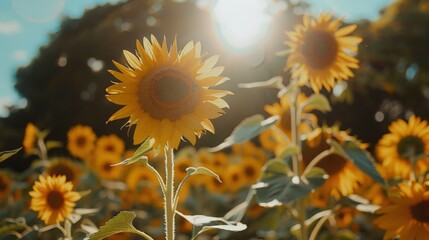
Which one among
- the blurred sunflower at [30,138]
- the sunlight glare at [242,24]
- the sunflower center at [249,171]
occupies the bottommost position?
the sunflower center at [249,171]

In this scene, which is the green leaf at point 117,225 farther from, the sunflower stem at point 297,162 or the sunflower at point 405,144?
the sunflower at point 405,144

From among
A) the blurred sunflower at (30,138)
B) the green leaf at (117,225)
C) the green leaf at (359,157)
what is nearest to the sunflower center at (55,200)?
the green leaf at (117,225)

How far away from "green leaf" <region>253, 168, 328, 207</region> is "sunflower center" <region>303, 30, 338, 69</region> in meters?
0.52

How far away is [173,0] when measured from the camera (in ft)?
51.7

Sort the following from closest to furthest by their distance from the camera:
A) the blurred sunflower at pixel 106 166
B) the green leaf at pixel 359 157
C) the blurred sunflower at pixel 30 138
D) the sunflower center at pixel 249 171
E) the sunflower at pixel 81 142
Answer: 1. the green leaf at pixel 359 157
2. the blurred sunflower at pixel 30 138
3. the blurred sunflower at pixel 106 166
4. the sunflower center at pixel 249 171
5. the sunflower at pixel 81 142

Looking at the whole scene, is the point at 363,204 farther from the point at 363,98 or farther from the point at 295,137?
the point at 363,98

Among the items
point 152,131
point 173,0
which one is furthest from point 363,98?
point 152,131

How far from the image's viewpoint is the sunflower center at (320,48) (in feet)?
8.62

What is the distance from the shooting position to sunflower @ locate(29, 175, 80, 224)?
2.21 m

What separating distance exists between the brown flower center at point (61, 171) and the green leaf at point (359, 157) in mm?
1797

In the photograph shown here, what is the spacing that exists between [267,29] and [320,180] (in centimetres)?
1016

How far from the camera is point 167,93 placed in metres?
1.77

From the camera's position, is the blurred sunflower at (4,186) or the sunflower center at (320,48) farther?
the blurred sunflower at (4,186)

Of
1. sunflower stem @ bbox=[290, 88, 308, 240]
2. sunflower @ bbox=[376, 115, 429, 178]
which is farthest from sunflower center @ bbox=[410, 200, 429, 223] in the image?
sunflower @ bbox=[376, 115, 429, 178]
